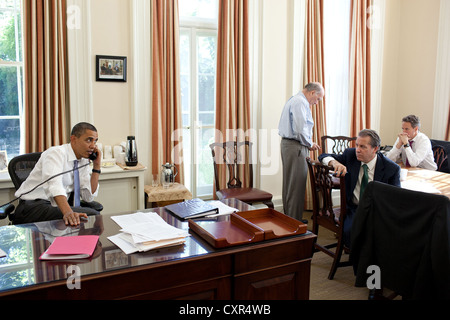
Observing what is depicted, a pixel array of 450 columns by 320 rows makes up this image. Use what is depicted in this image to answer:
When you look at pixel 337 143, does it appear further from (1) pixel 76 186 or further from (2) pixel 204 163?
(1) pixel 76 186

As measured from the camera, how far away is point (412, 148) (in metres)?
4.05

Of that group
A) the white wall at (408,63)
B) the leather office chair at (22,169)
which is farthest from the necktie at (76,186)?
the white wall at (408,63)

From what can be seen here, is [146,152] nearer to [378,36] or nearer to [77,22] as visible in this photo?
[77,22]

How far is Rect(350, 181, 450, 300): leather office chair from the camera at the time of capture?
6.62ft

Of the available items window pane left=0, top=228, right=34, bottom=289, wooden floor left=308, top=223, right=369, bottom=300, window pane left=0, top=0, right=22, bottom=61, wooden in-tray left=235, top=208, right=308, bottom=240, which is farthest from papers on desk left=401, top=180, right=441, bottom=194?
window pane left=0, top=0, right=22, bottom=61

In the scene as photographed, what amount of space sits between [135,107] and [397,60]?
394 centimetres

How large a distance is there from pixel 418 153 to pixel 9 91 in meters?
4.02

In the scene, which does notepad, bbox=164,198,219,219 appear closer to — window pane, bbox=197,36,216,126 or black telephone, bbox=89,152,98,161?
black telephone, bbox=89,152,98,161

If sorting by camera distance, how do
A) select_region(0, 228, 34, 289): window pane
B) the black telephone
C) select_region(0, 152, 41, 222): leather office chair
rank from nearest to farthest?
select_region(0, 228, 34, 289): window pane
the black telephone
select_region(0, 152, 41, 222): leather office chair

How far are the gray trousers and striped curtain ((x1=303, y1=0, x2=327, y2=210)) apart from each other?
773mm

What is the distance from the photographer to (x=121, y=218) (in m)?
2.05

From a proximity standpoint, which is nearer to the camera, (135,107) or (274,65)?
(135,107)
